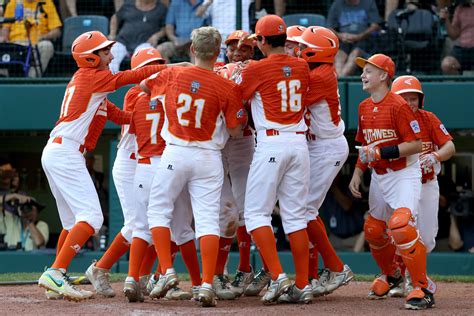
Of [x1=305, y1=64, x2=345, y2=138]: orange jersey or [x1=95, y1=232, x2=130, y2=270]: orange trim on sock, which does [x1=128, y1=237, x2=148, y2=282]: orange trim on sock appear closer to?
[x1=95, y1=232, x2=130, y2=270]: orange trim on sock

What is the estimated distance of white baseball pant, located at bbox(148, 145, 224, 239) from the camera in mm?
7094

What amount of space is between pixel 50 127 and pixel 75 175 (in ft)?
13.5

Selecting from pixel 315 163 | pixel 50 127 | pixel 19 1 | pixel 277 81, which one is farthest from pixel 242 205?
pixel 19 1

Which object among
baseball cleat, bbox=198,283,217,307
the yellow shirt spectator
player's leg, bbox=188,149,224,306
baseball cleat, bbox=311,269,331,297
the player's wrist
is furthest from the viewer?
the yellow shirt spectator

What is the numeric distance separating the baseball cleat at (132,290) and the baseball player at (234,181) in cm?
69

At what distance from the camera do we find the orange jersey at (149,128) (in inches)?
298

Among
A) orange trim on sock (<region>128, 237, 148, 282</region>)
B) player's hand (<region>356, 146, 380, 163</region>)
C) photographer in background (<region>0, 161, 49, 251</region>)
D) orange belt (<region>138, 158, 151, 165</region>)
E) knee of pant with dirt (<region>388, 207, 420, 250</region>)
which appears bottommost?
photographer in background (<region>0, 161, 49, 251</region>)

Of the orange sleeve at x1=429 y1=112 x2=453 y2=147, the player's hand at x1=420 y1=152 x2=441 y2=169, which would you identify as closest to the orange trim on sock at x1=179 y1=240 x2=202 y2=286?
the player's hand at x1=420 y1=152 x2=441 y2=169

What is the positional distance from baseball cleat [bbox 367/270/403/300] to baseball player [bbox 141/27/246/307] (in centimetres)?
144

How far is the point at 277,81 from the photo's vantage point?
722cm

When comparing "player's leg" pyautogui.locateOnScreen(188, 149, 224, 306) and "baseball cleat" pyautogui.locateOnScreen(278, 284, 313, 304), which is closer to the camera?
"player's leg" pyautogui.locateOnScreen(188, 149, 224, 306)

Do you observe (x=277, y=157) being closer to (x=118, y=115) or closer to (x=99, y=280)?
(x=118, y=115)

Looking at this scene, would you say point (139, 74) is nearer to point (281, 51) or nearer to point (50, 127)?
point (281, 51)

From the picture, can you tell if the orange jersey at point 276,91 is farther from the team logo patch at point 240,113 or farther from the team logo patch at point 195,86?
the team logo patch at point 195,86
